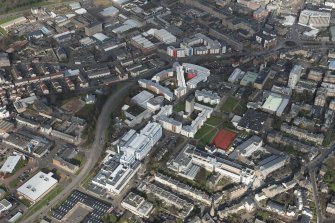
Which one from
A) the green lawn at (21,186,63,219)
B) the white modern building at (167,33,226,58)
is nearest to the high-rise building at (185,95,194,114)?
the white modern building at (167,33,226,58)

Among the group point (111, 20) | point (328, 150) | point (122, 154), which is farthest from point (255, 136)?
point (111, 20)

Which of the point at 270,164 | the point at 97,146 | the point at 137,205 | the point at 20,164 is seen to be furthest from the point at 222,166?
the point at 20,164

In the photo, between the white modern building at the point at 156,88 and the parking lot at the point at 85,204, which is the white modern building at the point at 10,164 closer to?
the parking lot at the point at 85,204

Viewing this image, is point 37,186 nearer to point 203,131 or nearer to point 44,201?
point 44,201

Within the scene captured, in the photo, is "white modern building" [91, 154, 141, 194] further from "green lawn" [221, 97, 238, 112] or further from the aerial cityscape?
"green lawn" [221, 97, 238, 112]

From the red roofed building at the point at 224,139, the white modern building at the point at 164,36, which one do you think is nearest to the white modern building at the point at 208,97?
the red roofed building at the point at 224,139

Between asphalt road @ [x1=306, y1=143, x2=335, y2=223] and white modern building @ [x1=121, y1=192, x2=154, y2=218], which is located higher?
white modern building @ [x1=121, y1=192, x2=154, y2=218]

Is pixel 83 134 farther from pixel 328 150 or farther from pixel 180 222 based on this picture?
pixel 328 150
